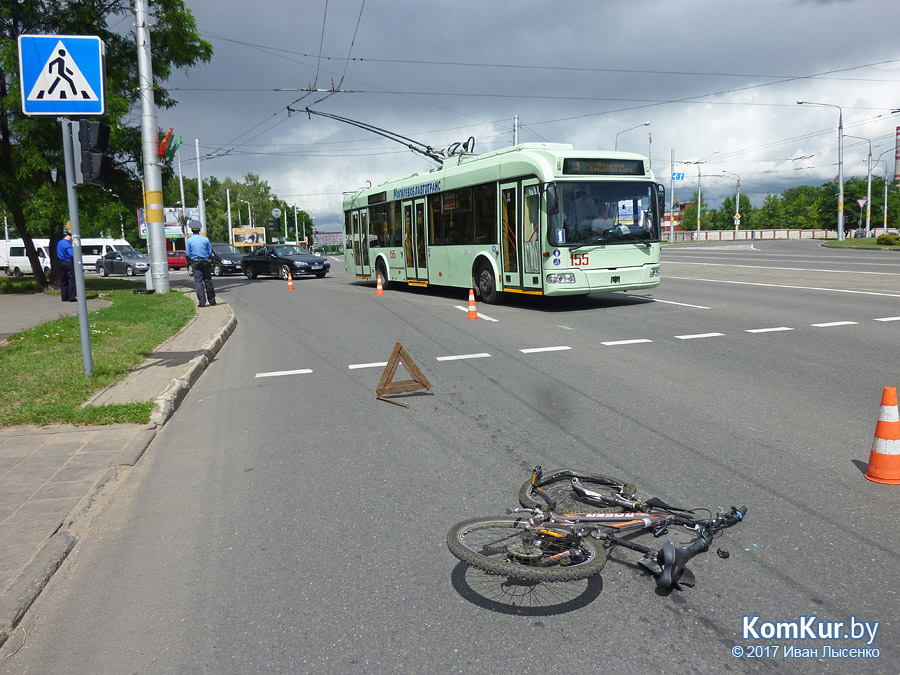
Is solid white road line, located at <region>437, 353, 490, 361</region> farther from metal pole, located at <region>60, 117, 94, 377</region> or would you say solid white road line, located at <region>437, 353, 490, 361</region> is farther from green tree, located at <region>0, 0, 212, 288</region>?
green tree, located at <region>0, 0, 212, 288</region>

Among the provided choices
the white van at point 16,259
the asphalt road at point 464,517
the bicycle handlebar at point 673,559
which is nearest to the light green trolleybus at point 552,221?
the asphalt road at point 464,517

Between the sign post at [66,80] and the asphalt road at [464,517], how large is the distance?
316 cm

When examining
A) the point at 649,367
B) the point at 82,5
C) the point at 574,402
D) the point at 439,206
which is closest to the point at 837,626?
the point at 574,402

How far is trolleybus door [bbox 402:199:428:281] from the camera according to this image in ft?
62.6

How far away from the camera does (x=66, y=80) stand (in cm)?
734

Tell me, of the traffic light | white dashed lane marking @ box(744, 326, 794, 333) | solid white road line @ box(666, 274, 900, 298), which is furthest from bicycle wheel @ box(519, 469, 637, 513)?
solid white road line @ box(666, 274, 900, 298)

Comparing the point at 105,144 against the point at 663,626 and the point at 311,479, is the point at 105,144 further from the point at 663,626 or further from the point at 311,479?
the point at 663,626

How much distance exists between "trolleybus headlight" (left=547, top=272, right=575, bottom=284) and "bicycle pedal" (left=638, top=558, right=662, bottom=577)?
10658 millimetres

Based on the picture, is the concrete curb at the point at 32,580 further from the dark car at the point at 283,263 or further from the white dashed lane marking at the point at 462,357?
the dark car at the point at 283,263

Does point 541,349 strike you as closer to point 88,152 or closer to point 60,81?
point 88,152

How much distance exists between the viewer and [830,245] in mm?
48969

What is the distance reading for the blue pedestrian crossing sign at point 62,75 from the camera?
7.16 metres

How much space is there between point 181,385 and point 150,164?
14230 millimetres

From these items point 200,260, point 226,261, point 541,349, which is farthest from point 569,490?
point 226,261
